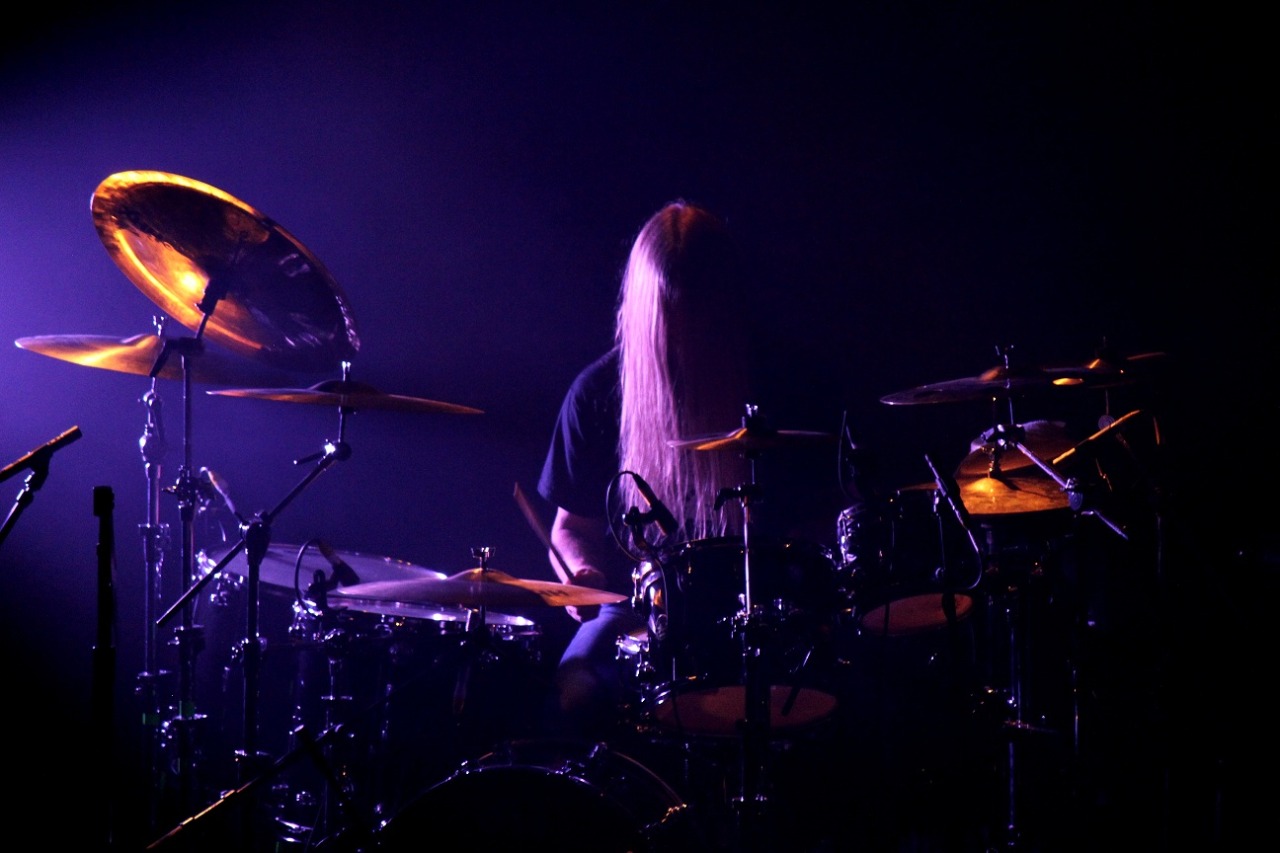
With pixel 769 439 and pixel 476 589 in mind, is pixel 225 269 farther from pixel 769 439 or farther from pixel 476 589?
pixel 769 439

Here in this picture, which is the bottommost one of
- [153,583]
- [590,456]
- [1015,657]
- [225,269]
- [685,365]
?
[1015,657]

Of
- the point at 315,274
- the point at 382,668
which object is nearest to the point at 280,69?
the point at 315,274

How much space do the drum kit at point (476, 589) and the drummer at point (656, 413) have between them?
400mm

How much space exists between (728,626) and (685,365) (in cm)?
110

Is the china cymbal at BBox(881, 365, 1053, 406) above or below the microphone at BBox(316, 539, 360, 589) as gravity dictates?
above

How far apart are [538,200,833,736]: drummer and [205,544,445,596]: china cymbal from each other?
1.65 ft

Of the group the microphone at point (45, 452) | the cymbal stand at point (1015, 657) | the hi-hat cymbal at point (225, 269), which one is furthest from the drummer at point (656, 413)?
the microphone at point (45, 452)

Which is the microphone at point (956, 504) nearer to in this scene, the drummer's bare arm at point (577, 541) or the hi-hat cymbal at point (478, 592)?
the hi-hat cymbal at point (478, 592)

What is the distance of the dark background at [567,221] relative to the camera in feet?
11.2

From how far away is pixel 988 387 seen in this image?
268 centimetres

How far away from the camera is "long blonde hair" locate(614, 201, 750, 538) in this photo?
3080mm

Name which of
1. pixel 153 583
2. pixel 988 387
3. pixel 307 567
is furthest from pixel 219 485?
pixel 988 387

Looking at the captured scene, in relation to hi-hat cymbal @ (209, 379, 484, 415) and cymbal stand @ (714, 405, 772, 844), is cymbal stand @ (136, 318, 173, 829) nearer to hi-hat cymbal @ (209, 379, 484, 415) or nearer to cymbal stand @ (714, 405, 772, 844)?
hi-hat cymbal @ (209, 379, 484, 415)

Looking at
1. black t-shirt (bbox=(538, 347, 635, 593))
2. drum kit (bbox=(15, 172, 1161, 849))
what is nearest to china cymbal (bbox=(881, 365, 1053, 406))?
drum kit (bbox=(15, 172, 1161, 849))
